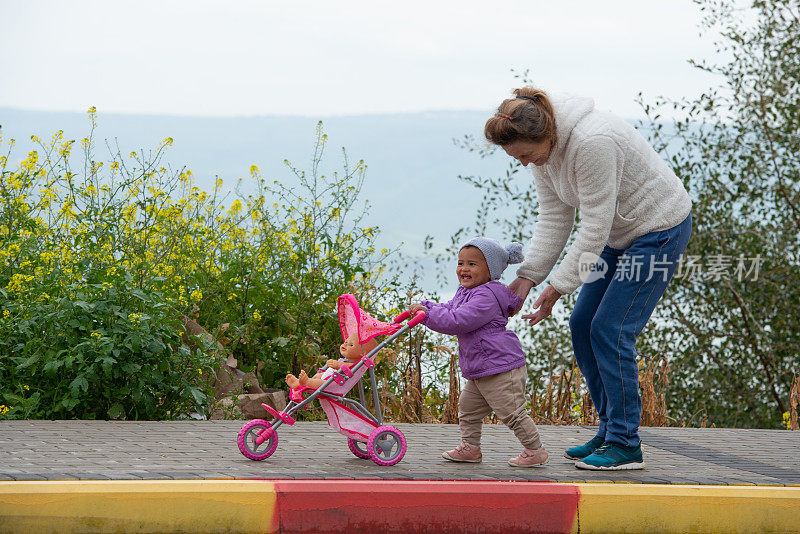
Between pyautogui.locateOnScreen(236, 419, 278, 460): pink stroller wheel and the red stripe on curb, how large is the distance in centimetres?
56

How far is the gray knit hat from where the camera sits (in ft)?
15.1

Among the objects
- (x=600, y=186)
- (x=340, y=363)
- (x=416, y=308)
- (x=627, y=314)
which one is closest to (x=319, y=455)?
(x=340, y=363)

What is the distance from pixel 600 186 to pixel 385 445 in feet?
5.20

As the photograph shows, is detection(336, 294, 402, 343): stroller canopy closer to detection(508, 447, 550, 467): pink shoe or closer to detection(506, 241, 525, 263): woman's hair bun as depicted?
detection(506, 241, 525, 263): woman's hair bun

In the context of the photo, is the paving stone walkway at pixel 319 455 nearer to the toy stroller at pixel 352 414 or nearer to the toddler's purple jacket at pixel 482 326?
the toy stroller at pixel 352 414

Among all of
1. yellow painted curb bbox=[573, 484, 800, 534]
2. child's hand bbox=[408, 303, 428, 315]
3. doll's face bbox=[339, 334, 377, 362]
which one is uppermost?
child's hand bbox=[408, 303, 428, 315]

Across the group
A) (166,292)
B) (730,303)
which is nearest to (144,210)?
(166,292)

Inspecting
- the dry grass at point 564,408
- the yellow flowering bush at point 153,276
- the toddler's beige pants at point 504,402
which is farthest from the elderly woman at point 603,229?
the yellow flowering bush at point 153,276

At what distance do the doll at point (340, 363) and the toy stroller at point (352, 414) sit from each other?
24 millimetres

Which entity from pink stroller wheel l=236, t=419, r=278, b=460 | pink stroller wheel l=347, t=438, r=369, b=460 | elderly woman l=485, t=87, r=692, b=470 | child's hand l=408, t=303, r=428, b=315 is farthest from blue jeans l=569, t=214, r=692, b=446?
pink stroller wheel l=236, t=419, r=278, b=460

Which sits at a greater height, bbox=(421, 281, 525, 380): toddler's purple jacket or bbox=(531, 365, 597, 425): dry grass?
bbox=(421, 281, 525, 380): toddler's purple jacket

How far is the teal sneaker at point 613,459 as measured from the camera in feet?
15.3

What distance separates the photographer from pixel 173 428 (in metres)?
5.43

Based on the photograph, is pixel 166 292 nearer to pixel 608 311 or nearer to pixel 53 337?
pixel 53 337
